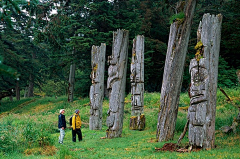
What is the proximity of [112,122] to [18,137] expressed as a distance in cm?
402

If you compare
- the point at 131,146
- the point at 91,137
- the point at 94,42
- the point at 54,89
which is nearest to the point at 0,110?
the point at 54,89

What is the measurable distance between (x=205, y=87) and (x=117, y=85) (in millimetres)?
4911

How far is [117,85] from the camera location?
1198 cm

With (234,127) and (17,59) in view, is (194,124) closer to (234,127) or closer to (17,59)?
(234,127)

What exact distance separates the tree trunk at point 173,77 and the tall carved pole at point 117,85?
2.34 m

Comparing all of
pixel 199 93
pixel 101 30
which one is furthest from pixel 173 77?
pixel 101 30

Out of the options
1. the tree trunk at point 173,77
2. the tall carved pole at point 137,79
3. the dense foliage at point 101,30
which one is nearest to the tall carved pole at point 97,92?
the tall carved pole at point 137,79

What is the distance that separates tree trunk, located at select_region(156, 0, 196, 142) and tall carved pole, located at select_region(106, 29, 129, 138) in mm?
2338

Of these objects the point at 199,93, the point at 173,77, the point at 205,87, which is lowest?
the point at 199,93

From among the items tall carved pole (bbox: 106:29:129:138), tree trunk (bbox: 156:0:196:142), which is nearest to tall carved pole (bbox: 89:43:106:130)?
tall carved pole (bbox: 106:29:129:138)

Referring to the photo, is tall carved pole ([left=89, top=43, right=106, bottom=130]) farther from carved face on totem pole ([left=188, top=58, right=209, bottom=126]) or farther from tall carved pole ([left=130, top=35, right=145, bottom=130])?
carved face on totem pole ([left=188, top=58, right=209, bottom=126])

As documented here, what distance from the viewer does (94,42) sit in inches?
969

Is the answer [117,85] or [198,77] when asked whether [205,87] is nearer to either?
[198,77]

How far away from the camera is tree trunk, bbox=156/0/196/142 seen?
9.91m
